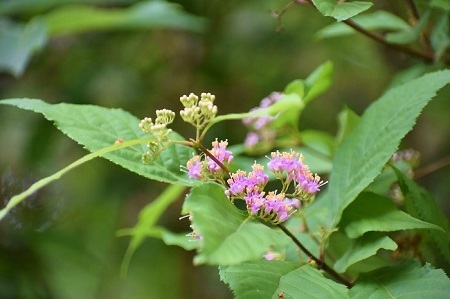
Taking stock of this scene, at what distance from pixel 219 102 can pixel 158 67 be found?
0.66 ft

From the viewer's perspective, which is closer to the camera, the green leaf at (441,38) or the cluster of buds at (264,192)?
the cluster of buds at (264,192)

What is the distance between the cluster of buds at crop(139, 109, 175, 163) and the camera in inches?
21.8

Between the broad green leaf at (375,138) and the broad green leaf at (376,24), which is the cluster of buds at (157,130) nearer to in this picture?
the broad green leaf at (375,138)

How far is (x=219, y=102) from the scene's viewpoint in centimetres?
179

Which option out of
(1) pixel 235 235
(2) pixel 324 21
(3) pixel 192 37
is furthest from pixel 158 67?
(1) pixel 235 235

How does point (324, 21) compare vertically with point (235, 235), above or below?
below

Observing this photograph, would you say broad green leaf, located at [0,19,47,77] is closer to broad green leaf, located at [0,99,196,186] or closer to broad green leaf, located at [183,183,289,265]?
broad green leaf, located at [0,99,196,186]

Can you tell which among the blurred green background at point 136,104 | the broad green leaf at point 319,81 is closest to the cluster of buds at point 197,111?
the broad green leaf at point 319,81

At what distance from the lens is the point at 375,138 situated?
0.67 m

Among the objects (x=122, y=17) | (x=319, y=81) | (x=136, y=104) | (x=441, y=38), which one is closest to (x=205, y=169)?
(x=319, y=81)

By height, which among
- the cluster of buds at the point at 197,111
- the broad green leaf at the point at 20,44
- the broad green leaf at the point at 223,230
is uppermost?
the cluster of buds at the point at 197,111

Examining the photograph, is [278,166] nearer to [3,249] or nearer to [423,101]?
[423,101]

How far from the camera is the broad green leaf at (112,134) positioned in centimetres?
61

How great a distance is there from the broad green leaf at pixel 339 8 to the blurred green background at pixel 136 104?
958mm
